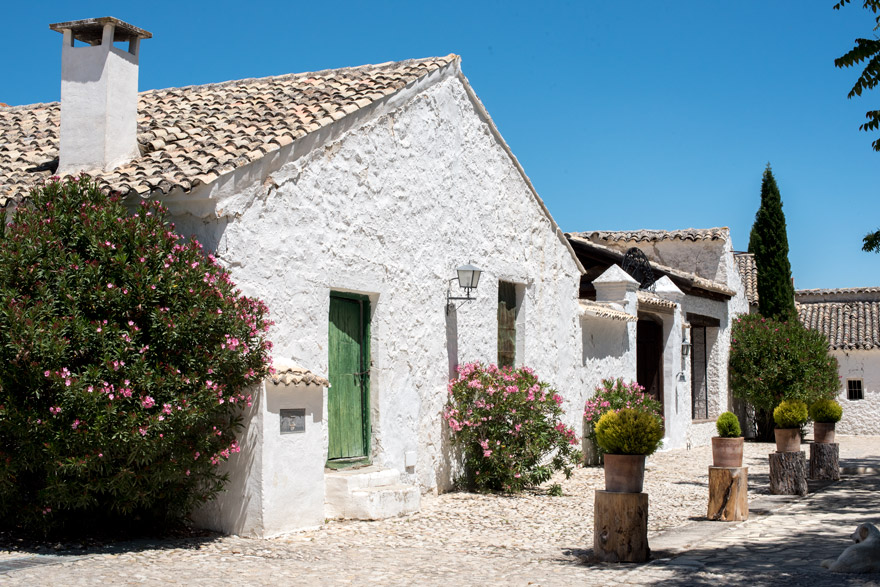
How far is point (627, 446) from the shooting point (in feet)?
23.4

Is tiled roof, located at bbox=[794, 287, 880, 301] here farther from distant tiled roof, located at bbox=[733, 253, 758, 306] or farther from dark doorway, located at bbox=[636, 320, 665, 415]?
dark doorway, located at bbox=[636, 320, 665, 415]

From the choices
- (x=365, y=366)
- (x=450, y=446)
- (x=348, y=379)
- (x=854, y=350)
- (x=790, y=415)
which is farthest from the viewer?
(x=854, y=350)

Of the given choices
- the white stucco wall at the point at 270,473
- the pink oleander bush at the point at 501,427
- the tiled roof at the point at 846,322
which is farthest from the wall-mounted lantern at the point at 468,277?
the tiled roof at the point at 846,322

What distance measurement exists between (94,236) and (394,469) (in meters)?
4.12

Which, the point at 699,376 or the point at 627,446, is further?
the point at 699,376

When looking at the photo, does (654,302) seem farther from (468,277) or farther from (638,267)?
(468,277)

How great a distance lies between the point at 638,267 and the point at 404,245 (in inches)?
397

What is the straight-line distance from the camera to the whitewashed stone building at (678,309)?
17.9 meters

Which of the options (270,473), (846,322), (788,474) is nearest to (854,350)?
(846,322)

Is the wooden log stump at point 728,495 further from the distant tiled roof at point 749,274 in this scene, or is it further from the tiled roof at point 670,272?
the distant tiled roof at point 749,274

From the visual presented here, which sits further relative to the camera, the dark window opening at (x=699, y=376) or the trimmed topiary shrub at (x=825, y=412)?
the dark window opening at (x=699, y=376)

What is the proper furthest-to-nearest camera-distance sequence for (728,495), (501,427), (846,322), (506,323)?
(846,322) < (506,323) < (501,427) < (728,495)

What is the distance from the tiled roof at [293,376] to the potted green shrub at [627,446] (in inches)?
99.5

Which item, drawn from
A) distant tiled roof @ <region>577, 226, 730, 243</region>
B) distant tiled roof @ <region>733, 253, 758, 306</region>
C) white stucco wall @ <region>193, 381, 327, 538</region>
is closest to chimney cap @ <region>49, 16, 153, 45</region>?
white stucco wall @ <region>193, 381, 327, 538</region>
